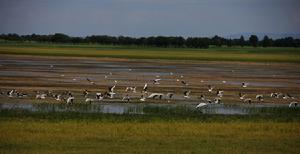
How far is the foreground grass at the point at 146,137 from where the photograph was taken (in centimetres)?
1831

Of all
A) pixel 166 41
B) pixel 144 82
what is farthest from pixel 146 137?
pixel 166 41

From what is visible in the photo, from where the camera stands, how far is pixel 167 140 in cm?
2031

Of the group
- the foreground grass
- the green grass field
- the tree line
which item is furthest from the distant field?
the foreground grass

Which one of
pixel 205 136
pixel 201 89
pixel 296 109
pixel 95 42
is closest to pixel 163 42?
pixel 95 42

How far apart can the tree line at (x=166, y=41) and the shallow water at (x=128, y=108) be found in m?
123

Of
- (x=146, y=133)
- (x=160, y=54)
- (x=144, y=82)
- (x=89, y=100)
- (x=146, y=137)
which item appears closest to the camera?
(x=146, y=137)

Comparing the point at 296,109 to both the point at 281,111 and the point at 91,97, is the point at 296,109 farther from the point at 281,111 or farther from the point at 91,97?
the point at 91,97

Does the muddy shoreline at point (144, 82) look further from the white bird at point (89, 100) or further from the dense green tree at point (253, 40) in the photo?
the dense green tree at point (253, 40)

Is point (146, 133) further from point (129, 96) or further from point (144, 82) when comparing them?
point (144, 82)

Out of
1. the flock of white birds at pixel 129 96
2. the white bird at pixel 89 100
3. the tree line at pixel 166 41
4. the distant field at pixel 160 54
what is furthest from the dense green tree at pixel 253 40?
the white bird at pixel 89 100

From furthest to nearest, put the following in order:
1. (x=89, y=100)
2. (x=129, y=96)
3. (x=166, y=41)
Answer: (x=166, y=41), (x=129, y=96), (x=89, y=100)

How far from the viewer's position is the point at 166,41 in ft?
515

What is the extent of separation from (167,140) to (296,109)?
13.6 meters

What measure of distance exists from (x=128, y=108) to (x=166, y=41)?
126 m
